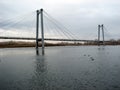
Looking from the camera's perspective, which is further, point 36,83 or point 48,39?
point 48,39

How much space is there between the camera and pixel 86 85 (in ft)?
37.1

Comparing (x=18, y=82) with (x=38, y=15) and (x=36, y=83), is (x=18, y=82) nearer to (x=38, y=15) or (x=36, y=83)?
(x=36, y=83)

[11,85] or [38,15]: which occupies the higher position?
[38,15]

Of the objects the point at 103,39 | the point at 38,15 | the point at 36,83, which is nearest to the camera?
the point at 36,83

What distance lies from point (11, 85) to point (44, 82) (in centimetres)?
210

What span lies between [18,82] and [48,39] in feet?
145

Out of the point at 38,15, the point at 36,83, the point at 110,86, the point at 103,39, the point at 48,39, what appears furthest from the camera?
the point at 103,39

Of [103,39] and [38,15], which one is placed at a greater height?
[38,15]

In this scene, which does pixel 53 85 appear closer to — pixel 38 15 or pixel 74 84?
pixel 74 84

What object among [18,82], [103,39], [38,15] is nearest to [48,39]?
[38,15]

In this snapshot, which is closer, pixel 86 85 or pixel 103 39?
pixel 86 85

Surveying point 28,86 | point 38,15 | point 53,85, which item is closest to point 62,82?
point 53,85

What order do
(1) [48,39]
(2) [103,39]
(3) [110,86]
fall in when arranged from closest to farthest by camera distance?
(3) [110,86], (1) [48,39], (2) [103,39]

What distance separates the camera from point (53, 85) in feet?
37.4
